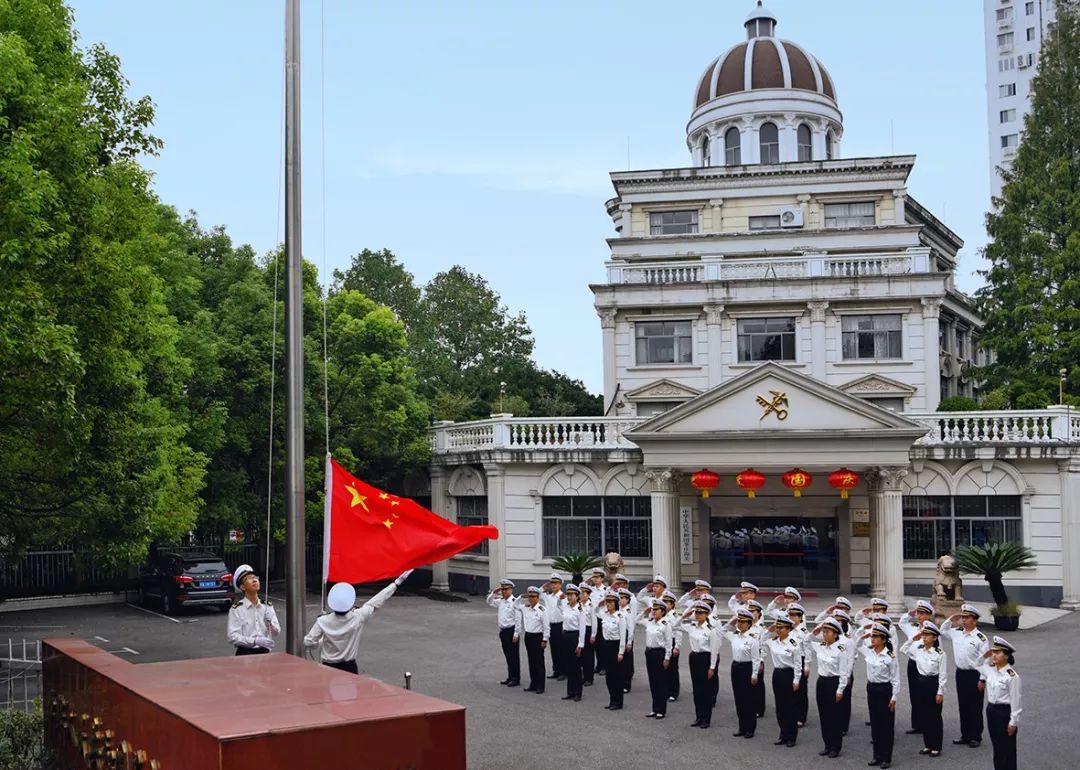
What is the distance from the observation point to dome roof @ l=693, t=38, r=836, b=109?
119ft

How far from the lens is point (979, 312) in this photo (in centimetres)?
3594

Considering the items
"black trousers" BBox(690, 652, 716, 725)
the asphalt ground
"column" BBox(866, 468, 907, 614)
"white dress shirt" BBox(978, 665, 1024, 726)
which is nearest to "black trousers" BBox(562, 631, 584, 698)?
the asphalt ground

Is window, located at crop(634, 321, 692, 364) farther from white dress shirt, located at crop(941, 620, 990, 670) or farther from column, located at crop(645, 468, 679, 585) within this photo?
white dress shirt, located at crop(941, 620, 990, 670)

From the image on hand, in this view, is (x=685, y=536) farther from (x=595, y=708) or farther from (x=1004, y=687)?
(x=1004, y=687)

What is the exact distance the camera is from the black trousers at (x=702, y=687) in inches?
571

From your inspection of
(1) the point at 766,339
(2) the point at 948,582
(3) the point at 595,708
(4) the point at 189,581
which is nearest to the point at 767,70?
(1) the point at 766,339

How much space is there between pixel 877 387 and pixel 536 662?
17752 millimetres

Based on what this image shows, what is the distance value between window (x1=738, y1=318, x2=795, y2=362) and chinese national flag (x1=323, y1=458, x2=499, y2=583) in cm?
2167

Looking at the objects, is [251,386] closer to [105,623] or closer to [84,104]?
[105,623]

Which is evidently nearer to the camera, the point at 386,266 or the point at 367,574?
the point at 367,574

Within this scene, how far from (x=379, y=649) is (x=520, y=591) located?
7.43 metres

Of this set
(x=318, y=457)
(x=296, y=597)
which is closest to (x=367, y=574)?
(x=296, y=597)

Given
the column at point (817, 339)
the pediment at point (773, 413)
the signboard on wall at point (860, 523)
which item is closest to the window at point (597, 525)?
the pediment at point (773, 413)

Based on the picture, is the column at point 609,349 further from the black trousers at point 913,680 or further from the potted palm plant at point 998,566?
the black trousers at point 913,680
